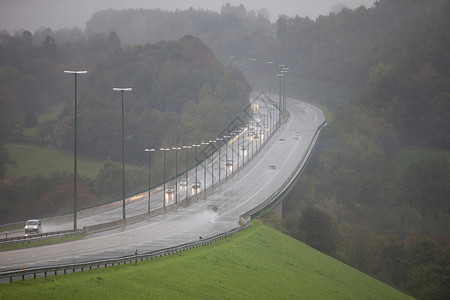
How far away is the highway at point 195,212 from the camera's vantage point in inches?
1816

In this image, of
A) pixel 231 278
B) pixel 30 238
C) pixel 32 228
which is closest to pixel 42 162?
pixel 32 228

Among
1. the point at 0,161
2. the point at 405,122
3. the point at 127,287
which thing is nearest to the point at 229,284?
the point at 127,287

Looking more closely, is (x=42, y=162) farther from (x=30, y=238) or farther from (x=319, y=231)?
(x=30, y=238)

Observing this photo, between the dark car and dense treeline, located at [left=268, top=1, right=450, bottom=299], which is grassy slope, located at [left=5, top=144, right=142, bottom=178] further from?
the dark car

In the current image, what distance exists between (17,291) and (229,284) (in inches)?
527

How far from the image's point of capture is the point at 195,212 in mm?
80688

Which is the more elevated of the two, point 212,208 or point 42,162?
point 212,208

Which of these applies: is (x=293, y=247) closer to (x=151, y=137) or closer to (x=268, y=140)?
(x=268, y=140)

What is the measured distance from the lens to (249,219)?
7238 cm

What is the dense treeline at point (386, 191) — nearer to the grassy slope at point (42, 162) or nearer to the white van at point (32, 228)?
the white van at point (32, 228)

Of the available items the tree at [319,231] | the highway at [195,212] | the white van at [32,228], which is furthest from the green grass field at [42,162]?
the tree at [319,231]

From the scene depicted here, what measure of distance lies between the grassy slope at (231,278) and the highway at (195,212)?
5.39m

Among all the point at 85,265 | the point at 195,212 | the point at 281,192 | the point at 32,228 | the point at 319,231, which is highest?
the point at 85,265

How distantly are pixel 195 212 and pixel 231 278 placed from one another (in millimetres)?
40248
